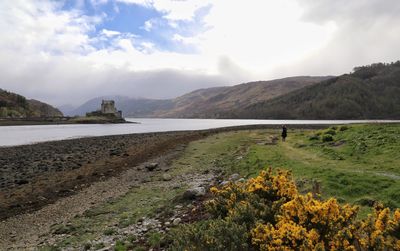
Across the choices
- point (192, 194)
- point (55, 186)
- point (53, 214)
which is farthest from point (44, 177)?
point (192, 194)

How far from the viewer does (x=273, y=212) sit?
9266 millimetres

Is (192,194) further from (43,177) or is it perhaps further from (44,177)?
(43,177)

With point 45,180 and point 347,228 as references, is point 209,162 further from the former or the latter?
point 347,228

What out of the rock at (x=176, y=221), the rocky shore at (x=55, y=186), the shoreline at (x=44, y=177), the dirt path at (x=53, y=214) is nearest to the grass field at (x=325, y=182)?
the dirt path at (x=53, y=214)

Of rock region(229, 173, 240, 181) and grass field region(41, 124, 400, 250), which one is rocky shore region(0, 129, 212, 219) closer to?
grass field region(41, 124, 400, 250)

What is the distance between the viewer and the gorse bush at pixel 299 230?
6867 millimetres

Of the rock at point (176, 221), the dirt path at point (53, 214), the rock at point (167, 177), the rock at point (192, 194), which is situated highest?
the rock at point (192, 194)

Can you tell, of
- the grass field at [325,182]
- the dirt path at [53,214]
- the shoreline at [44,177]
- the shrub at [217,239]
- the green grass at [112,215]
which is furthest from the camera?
the shoreline at [44,177]

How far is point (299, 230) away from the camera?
7.06 m

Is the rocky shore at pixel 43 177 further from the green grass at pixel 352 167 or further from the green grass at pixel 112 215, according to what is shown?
the green grass at pixel 352 167

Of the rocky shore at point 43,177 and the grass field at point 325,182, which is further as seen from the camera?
the rocky shore at point 43,177

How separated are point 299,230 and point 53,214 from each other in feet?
53.7

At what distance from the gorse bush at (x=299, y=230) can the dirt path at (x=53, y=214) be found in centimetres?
962

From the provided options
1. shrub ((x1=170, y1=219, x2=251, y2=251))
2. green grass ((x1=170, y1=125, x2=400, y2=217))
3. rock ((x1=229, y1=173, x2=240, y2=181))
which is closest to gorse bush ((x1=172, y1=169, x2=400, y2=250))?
shrub ((x1=170, y1=219, x2=251, y2=251))
